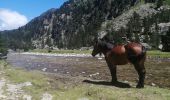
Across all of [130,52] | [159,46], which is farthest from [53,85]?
[159,46]

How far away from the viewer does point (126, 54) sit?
22.1 m

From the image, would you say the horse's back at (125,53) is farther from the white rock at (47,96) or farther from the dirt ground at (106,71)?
the white rock at (47,96)

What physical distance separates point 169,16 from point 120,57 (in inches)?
6850

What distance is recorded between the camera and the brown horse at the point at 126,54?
21.4 m

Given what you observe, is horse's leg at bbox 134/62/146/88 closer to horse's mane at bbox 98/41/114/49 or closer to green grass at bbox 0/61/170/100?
green grass at bbox 0/61/170/100

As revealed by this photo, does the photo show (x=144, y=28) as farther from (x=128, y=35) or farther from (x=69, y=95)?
(x=69, y=95)

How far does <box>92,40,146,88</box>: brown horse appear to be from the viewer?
2144 centimetres

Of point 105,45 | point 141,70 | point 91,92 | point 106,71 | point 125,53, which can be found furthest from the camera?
point 106,71

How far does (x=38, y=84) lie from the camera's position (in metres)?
24.5

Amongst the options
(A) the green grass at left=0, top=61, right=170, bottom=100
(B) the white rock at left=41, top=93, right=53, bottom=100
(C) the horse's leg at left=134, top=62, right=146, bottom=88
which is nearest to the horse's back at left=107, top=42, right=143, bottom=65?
(C) the horse's leg at left=134, top=62, right=146, bottom=88

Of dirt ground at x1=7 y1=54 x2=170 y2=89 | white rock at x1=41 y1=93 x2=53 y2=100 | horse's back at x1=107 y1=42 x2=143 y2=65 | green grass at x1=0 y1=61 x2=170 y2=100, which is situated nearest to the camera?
green grass at x1=0 y1=61 x2=170 y2=100

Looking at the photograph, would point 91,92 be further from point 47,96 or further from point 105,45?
point 105,45

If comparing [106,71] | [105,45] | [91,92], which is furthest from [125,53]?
[106,71]

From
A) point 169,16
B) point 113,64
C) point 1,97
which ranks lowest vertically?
point 1,97
